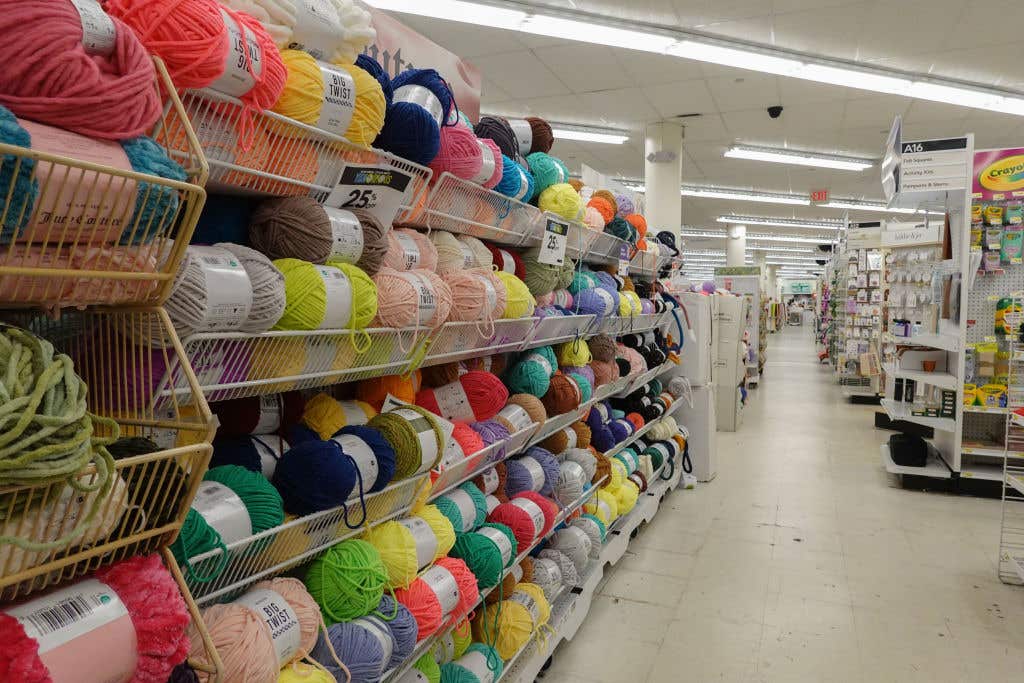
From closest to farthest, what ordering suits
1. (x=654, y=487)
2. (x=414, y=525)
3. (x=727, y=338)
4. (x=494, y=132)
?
1. (x=414, y=525)
2. (x=494, y=132)
3. (x=654, y=487)
4. (x=727, y=338)

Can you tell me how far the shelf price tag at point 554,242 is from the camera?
8.66 ft

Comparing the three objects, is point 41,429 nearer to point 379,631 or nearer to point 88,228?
point 88,228

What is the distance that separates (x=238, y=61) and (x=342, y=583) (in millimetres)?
1020

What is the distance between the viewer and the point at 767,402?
10.1 m

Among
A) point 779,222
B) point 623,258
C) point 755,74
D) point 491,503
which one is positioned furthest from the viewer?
point 779,222

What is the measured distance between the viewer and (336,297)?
4.45 feet

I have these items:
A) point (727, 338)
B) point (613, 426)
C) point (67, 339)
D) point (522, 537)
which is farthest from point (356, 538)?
point (727, 338)

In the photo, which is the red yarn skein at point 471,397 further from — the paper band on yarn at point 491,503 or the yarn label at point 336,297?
the yarn label at point 336,297

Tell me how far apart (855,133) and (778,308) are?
24.9m

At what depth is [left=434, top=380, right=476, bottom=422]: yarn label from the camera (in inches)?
87.4

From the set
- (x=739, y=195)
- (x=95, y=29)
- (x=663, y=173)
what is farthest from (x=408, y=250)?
(x=739, y=195)

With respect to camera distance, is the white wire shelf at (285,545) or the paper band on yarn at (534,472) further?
the paper band on yarn at (534,472)

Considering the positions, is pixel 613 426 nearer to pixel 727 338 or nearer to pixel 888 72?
pixel 727 338

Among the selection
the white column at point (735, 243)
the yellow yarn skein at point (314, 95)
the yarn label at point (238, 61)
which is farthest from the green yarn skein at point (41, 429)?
the white column at point (735, 243)
